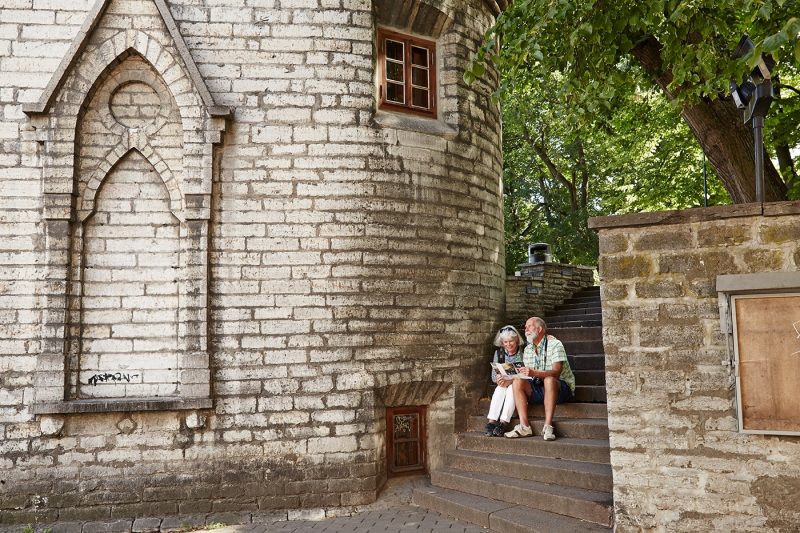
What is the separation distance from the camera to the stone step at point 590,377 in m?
7.73

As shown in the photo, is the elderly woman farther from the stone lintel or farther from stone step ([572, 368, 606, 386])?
the stone lintel

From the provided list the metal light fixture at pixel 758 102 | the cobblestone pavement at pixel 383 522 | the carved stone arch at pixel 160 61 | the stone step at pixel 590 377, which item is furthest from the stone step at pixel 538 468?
the carved stone arch at pixel 160 61

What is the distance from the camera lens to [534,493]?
6.10 metres

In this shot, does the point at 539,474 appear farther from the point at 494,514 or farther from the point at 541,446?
the point at 494,514

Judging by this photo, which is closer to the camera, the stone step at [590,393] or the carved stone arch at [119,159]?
the carved stone arch at [119,159]

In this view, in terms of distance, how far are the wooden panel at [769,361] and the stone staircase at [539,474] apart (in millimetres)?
1474

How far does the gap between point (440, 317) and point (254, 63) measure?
3.38 meters

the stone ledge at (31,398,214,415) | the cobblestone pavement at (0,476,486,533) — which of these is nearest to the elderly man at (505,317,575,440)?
the cobblestone pavement at (0,476,486,533)

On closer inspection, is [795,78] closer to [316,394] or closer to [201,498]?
[316,394]

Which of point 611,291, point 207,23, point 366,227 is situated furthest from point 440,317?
point 207,23

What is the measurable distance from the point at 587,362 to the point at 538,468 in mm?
2023

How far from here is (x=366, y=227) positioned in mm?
7398

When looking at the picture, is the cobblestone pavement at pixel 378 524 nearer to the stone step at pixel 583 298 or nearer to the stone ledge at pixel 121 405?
the stone ledge at pixel 121 405

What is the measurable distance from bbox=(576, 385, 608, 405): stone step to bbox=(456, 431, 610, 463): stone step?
72cm
